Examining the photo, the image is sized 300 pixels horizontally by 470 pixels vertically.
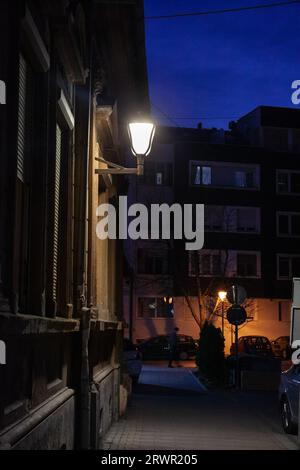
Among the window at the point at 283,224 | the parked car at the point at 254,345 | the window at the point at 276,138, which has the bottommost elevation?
the parked car at the point at 254,345

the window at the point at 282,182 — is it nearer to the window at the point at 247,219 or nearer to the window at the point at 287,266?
the window at the point at 247,219

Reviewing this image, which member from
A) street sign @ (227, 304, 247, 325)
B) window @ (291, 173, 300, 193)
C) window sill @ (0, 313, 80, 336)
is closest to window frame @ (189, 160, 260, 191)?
window @ (291, 173, 300, 193)

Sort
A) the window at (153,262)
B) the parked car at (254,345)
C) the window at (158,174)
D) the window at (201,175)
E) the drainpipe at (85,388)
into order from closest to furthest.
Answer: the drainpipe at (85,388)
the parked car at (254,345)
the window at (153,262)
the window at (158,174)
the window at (201,175)

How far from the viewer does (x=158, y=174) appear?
49562mm

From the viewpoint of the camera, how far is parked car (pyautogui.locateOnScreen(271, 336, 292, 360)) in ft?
145

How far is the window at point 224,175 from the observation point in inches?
1970

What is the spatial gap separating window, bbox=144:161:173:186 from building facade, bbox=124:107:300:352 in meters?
0.07

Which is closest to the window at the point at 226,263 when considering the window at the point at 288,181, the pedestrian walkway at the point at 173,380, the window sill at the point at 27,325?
the window at the point at 288,181

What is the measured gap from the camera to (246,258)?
50.0 meters

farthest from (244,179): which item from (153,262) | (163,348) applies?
(163,348)

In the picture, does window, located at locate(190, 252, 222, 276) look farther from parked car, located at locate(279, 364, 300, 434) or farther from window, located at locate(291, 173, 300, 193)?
parked car, located at locate(279, 364, 300, 434)

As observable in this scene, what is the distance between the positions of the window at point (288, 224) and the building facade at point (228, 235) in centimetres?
7

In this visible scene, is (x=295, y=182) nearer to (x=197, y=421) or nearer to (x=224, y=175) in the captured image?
(x=224, y=175)
